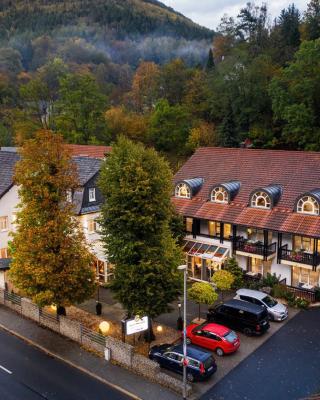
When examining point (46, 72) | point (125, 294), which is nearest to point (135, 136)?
point (125, 294)

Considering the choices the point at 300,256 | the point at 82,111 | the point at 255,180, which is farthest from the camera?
the point at 82,111

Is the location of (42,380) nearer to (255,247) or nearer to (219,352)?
(219,352)

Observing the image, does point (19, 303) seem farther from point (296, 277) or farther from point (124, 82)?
point (124, 82)

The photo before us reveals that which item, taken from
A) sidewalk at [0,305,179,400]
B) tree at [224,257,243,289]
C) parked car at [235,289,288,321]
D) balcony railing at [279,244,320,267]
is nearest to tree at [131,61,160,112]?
tree at [224,257,243,289]

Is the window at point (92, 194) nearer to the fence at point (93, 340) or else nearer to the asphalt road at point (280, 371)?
the fence at point (93, 340)

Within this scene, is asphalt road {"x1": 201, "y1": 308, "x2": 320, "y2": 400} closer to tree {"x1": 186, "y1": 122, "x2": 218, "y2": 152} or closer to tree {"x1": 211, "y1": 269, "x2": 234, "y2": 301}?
tree {"x1": 211, "y1": 269, "x2": 234, "y2": 301}

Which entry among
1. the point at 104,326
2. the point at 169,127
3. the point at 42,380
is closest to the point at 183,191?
the point at 104,326

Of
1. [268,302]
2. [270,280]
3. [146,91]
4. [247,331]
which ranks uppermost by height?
[146,91]
